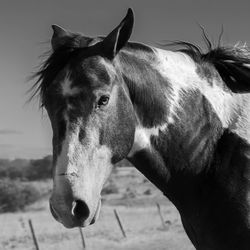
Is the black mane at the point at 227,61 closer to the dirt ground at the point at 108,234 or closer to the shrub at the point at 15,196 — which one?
the dirt ground at the point at 108,234

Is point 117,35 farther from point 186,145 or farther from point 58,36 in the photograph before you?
point 186,145

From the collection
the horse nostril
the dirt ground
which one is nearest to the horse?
the horse nostril

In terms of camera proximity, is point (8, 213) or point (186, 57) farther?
point (8, 213)

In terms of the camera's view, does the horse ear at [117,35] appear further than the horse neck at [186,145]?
No

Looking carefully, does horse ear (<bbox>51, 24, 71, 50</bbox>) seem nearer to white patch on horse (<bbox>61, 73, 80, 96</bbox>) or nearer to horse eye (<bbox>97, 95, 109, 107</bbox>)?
white patch on horse (<bbox>61, 73, 80, 96</bbox>)

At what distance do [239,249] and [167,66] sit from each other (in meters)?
1.53

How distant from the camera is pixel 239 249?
407 centimetres

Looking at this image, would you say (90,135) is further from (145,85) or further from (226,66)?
(226,66)

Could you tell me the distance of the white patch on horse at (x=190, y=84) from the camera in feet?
14.4

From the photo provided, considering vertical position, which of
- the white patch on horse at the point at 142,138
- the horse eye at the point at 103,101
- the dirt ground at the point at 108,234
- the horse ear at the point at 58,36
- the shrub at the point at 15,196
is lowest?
the shrub at the point at 15,196

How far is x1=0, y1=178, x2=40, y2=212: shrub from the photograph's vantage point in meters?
41.5

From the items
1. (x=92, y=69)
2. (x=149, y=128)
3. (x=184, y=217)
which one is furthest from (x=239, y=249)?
(x=92, y=69)

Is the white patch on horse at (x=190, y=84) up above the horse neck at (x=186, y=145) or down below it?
above

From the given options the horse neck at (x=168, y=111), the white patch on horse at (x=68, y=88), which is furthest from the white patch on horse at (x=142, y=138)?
the white patch on horse at (x=68, y=88)
